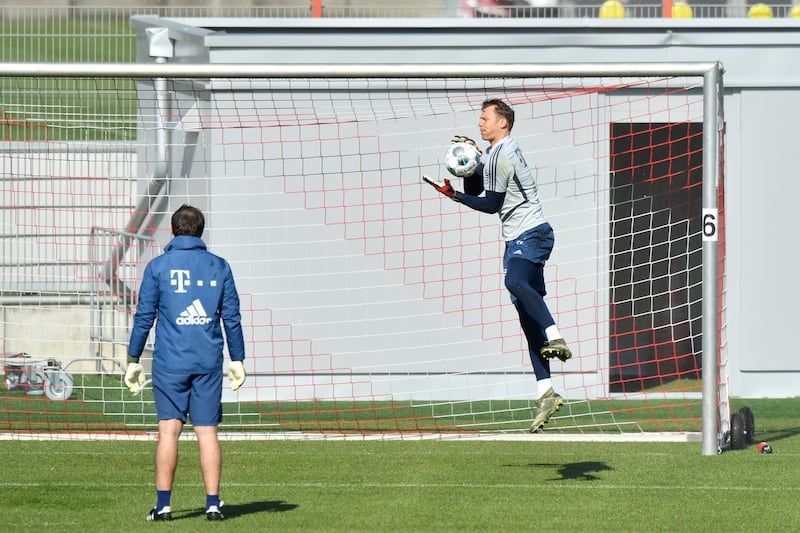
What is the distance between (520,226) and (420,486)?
186 centimetres

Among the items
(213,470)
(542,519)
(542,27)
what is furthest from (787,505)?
(542,27)

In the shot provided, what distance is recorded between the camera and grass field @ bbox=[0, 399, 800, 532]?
7621 mm

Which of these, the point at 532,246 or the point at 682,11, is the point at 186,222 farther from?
the point at 682,11

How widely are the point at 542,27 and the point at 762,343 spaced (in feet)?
13.2

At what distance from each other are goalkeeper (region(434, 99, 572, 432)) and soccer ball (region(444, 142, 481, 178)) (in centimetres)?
6

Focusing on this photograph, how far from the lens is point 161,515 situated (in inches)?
297

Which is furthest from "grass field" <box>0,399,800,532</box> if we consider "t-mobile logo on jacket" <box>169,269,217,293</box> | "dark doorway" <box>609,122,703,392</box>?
"dark doorway" <box>609,122,703,392</box>

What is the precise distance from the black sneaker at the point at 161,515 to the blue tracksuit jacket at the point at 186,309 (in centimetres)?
82

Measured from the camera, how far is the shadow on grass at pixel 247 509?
779 centimetres

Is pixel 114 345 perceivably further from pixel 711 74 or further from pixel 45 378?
pixel 711 74

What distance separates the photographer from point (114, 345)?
14766 mm

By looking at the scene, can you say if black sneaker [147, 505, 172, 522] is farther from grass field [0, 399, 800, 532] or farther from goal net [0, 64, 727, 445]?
goal net [0, 64, 727, 445]

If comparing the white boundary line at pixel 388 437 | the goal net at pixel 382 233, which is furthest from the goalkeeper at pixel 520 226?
the goal net at pixel 382 233

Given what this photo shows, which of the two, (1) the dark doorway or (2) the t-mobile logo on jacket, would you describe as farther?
(1) the dark doorway
